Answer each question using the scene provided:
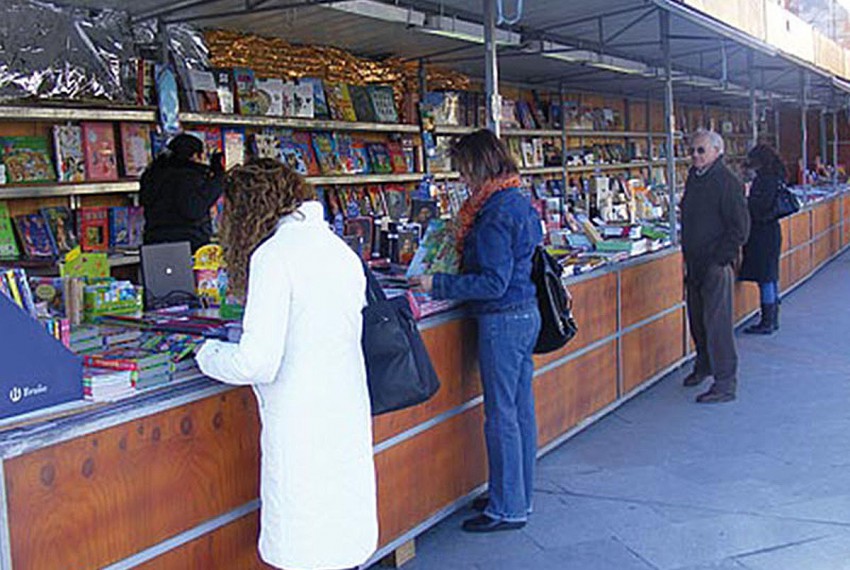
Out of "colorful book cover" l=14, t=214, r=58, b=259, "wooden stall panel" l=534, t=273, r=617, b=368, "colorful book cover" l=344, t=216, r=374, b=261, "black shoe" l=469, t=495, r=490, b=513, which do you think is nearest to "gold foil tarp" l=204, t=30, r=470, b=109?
"colorful book cover" l=14, t=214, r=58, b=259

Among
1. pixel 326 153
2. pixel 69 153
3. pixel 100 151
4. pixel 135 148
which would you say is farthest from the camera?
pixel 326 153

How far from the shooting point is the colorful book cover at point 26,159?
5020 mm

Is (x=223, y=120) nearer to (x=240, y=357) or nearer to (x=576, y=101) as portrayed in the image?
(x=240, y=357)

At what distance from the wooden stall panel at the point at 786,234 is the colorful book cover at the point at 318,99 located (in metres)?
4.79

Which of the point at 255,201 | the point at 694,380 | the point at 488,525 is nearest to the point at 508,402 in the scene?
the point at 488,525

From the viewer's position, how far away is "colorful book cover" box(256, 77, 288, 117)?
646 cm

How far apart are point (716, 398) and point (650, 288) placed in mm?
788

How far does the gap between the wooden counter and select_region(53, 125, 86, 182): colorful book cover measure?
256cm

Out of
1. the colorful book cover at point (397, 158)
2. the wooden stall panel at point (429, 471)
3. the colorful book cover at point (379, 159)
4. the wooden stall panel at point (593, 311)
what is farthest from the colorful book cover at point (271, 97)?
the wooden stall panel at point (429, 471)

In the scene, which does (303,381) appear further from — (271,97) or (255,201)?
(271,97)

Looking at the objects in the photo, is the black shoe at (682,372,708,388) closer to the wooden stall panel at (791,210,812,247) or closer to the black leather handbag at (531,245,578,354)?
the black leather handbag at (531,245,578,354)

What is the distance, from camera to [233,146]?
250 inches

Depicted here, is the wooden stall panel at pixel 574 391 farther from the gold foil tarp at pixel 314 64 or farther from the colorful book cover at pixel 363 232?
the gold foil tarp at pixel 314 64

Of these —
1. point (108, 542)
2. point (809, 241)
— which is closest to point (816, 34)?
point (809, 241)
